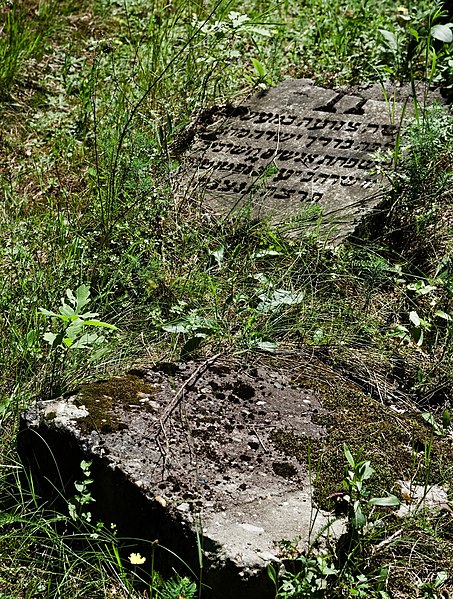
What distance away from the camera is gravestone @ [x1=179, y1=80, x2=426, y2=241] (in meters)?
3.97

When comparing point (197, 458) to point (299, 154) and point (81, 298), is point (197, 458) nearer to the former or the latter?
point (81, 298)

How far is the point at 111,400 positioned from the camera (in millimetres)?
2736

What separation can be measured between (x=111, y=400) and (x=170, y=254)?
1.26 metres

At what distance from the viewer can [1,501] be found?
2.69 m

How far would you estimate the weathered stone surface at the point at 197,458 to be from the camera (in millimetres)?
2326

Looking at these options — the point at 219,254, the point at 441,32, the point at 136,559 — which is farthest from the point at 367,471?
the point at 441,32

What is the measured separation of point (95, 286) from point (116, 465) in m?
1.25

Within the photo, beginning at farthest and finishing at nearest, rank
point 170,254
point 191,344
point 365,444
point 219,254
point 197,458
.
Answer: point 170,254 < point 219,254 < point 191,344 < point 365,444 < point 197,458

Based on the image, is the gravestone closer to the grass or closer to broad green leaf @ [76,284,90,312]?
the grass

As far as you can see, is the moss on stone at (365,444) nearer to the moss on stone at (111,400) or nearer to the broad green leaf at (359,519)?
the broad green leaf at (359,519)

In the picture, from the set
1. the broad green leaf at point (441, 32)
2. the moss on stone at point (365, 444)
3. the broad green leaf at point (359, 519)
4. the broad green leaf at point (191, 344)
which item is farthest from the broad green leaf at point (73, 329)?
the broad green leaf at point (441, 32)

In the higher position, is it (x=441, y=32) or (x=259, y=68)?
(x=441, y=32)

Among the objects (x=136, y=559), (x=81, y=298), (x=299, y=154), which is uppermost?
(x=81, y=298)

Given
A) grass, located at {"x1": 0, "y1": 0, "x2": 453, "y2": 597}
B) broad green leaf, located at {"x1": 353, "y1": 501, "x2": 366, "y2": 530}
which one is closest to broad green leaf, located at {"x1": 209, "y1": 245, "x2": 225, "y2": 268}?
grass, located at {"x1": 0, "y1": 0, "x2": 453, "y2": 597}
